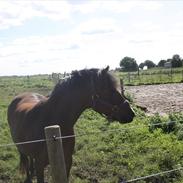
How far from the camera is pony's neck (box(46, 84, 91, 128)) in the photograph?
4.99m

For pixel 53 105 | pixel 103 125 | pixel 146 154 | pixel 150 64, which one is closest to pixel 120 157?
pixel 146 154

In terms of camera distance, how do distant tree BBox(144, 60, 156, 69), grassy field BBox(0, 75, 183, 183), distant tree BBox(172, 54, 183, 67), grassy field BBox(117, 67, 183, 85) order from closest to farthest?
grassy field BBox(0, 75, 183, 183), grassy field BBox(117, 67, 183, 85), distant tree BBox(172, 54, 183, 67), distant tree BBox(144, 60, 156, 69)

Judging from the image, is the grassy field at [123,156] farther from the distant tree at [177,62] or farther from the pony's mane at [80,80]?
the distant tree at [177,62]

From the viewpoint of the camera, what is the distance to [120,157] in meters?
7.63

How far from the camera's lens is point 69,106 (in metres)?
5.10

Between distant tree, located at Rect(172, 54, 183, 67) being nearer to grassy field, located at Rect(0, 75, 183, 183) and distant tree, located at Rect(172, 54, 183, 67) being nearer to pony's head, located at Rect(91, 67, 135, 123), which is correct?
grassy field, located at Rect(0, 75, 183, 183)

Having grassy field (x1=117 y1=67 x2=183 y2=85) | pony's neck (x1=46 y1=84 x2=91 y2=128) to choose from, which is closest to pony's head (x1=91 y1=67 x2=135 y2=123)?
pony's neck (x1=46 y1=84 x2=91 y2=128)

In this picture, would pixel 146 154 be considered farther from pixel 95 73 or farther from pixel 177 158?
pixel 95 73

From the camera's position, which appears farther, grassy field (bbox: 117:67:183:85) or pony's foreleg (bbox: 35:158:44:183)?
grassy field (bbox: 117:67:183:85)

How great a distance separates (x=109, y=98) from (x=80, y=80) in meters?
0.49

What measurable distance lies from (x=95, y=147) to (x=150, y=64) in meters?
94.9

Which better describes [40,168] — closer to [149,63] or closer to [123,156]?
[123,156]

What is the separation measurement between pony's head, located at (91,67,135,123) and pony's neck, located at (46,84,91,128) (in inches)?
7.0

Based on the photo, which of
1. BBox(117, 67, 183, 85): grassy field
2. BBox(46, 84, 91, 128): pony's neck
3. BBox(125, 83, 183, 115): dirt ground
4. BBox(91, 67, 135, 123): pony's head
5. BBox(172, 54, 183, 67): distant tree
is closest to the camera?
BBox(91, 67, 135, 123): pony's head
